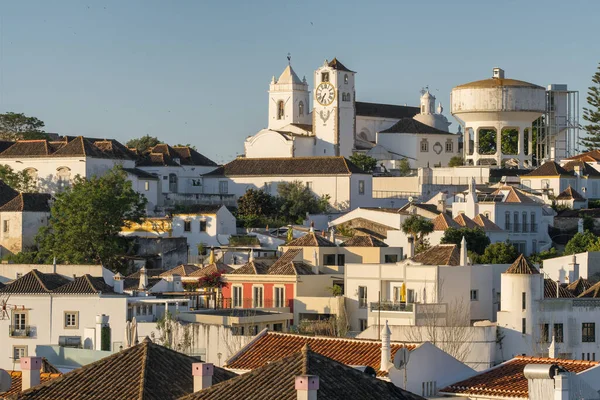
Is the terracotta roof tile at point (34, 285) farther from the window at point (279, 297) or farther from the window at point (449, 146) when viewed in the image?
the window at point (449, 146)

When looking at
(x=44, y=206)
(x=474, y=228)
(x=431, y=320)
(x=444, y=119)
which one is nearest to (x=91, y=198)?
(x=44, y=206)

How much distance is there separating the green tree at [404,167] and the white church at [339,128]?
64 centimetres

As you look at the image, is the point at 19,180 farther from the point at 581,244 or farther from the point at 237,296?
the point at 237,296

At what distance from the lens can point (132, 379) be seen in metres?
22.9

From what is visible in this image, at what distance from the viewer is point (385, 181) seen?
89062 mm

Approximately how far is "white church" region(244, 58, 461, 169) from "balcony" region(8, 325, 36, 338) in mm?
51388

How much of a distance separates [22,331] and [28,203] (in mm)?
28513

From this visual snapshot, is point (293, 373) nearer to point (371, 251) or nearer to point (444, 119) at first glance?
point (371, 251)

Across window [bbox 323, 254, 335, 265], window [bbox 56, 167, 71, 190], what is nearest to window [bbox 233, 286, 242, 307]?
window [bbox 323, 254, 335, 265]

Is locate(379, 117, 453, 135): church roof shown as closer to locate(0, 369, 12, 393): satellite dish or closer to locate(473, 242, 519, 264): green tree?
locate(473, 242, 519, 264): green tree

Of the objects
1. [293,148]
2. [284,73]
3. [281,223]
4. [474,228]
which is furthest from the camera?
[284,73]

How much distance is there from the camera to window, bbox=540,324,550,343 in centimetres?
4403

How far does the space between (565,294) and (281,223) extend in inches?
1293

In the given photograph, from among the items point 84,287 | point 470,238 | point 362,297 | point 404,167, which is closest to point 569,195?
point 404,167
